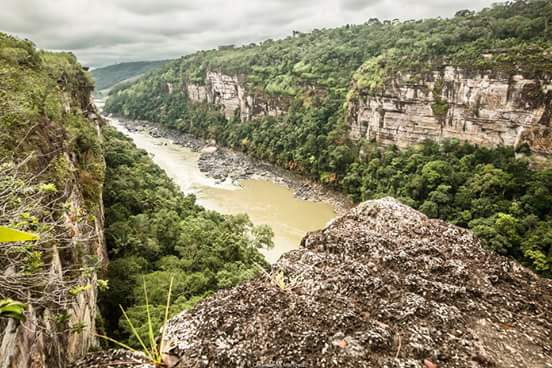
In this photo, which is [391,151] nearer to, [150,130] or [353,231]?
[353,231]

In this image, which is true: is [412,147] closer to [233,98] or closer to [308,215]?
[308,215]

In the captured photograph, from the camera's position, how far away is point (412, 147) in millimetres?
31453

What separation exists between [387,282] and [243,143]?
139 feet

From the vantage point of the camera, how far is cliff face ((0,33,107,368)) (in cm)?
429

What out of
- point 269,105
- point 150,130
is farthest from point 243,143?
point 150,130

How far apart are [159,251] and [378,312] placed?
12.3 meters

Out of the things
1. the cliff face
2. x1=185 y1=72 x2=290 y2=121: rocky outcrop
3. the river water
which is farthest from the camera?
x1=185 y1=72 x2=290 y2=121: rocky outcrop

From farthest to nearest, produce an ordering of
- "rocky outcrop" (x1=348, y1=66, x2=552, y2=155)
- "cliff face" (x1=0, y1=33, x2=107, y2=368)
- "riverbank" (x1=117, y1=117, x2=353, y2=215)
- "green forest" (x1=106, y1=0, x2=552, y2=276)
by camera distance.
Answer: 1. "riverbank" (x1=117, y1=117, x2=353, y2=215)
2. "rocky outcrop" (x1=348, y1=66, x2=552, y2=155)
3. "green forest" (x1=106, y1=0, x2=552, y2=276)
4. "cliff face" (x1=0, y1=33, x2=107, y2=368)

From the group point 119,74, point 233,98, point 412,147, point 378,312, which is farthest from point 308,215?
point 119,74

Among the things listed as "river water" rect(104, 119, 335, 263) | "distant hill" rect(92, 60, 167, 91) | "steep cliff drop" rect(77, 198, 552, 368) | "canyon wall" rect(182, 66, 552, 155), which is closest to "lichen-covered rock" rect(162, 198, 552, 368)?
"steep cliff drop" rect(77, 198, 552, 368)

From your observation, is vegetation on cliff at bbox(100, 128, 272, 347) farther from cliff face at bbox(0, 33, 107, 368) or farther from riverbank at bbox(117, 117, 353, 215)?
riverbank at bbox(117, 117, 353, 215)

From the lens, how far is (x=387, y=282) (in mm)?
8047

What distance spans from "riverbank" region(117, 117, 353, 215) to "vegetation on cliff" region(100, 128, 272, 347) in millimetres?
13113

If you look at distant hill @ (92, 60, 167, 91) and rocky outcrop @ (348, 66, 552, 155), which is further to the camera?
distant hill @ (92, 60, 167, 91)
